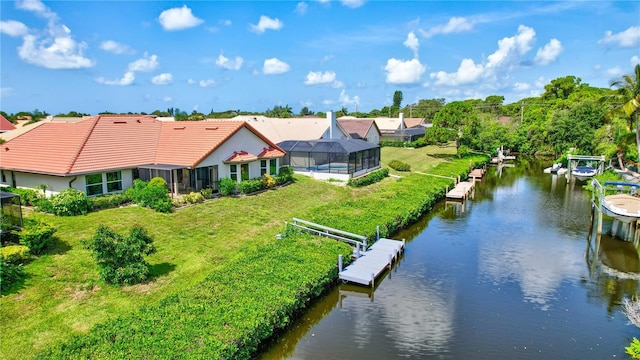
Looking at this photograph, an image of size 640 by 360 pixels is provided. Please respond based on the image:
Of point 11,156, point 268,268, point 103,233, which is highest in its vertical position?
point 11,156

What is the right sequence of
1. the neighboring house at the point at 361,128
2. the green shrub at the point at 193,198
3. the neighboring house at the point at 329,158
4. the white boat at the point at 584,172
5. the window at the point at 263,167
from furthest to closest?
1. the neighboring house at the point at 361,128
2. the white boat at the point at 584,172
3. the neighboring house at the point at 329,158
4. the window at the point at 263,167
5. the green shrub at the point at 193,198

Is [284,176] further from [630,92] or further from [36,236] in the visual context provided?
[630,92]

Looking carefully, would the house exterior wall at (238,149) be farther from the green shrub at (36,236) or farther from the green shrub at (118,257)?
the green shrub at (118,257)

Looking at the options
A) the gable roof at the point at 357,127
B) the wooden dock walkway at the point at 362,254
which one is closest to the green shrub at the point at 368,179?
the wooden dock walkway at the point at 362,254

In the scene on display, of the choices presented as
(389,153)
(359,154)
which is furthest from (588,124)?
(359,154)

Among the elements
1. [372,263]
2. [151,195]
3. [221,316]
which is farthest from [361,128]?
[221,316]

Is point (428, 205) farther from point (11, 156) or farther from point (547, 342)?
point (11, 156)

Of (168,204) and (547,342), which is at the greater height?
(168,204)
